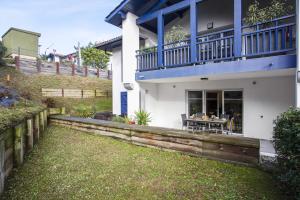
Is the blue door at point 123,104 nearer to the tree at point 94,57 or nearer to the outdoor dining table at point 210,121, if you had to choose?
the outdoor dining table at point 210,121

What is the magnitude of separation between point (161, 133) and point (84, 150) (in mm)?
2411

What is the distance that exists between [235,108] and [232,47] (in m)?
2.96

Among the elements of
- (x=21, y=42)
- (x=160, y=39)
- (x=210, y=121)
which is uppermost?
(x=21, y=42)

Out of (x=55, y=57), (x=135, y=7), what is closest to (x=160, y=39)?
(x=135, y=7)

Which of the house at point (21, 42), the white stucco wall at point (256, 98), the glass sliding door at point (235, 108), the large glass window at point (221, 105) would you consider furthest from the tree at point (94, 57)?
the glass sliding door at point (235, 108)

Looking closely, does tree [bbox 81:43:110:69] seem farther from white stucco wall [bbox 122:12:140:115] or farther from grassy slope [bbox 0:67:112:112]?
white stucco wall [bbox 122:12:140:115]

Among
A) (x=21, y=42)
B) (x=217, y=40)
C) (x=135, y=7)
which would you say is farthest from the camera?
(x=21, y=42)

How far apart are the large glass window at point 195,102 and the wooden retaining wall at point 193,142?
452cm

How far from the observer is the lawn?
3324mm

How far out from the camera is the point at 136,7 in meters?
9.37

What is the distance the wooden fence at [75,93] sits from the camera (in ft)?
50.8

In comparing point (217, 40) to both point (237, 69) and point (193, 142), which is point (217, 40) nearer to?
point (237, 69)

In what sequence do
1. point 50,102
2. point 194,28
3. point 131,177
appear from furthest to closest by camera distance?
1. point 50,102
2. point 194,28
3. point 131,177

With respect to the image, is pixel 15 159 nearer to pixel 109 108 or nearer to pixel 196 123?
pixel 196 123
